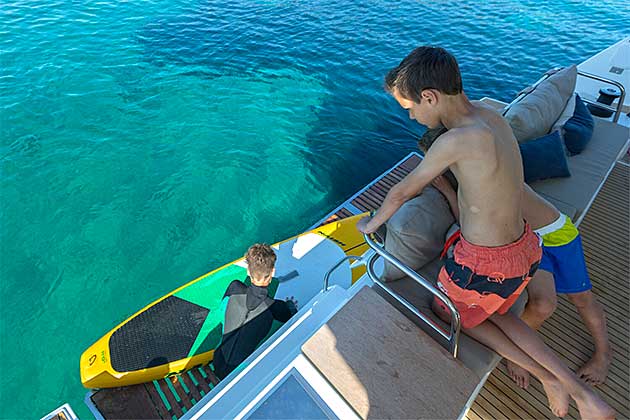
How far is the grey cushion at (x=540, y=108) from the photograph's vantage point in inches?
185

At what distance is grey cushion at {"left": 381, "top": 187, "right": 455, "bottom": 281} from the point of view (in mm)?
3096

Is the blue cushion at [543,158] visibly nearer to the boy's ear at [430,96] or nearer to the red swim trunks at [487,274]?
the red swim trunks at [487,274]

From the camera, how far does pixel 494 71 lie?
1305cm

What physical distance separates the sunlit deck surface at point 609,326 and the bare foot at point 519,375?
0.04m

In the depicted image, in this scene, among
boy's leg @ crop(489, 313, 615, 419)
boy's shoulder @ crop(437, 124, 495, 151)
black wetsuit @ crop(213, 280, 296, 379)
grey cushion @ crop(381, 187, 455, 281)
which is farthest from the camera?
black wetsuit @ crop(213, 280, 296, 379)

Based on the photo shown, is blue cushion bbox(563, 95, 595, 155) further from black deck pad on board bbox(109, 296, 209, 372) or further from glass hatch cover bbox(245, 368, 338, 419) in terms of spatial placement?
black deck pad on board bbox(109, 296, 209, 372)

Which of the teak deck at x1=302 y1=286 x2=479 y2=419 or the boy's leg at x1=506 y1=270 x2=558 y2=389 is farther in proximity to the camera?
the boy's leg at x1=506 y1=270 x2=558 y2=389

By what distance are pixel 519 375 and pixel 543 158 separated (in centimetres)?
275

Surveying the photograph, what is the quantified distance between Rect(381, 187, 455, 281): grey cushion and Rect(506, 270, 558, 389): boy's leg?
2.57 feet

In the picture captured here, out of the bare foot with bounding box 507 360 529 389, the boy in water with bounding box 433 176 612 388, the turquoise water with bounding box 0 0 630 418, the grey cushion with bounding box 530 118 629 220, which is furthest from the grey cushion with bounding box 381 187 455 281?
the turquoise water with bounding box 0 0 630 418

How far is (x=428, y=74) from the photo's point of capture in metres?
2.10

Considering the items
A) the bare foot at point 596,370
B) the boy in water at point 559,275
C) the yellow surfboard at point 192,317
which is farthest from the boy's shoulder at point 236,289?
the bare foot at point 596,370

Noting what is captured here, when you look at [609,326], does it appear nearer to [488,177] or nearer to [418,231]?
[418,231]

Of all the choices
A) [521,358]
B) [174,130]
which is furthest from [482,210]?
[174,130]
